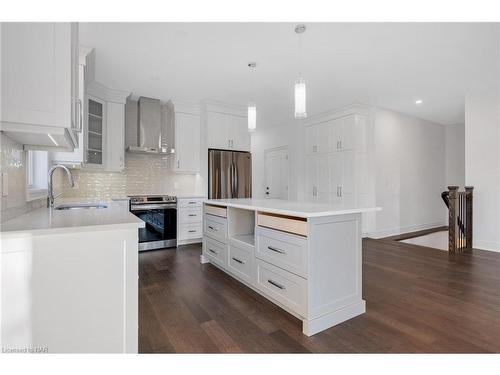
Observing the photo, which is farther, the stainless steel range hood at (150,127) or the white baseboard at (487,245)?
the stainless steel range hood at (150,127)

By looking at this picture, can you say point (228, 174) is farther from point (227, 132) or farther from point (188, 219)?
point (188, 219)

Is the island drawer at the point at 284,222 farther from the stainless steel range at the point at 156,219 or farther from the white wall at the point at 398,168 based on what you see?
the white wall at the point at 398,168

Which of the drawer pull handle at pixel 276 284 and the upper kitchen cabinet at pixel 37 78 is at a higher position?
the upper kitchen cabinet at pixel 37 78

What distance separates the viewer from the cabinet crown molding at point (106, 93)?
3.85 meters

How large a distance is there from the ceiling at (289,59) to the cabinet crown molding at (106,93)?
5.6 inches

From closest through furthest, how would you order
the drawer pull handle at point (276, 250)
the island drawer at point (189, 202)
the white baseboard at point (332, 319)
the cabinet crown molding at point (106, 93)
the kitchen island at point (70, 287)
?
the kitchen island at point (70, 287) < the white baseboard at point (332, 319) < the drawer pull handle at point (276, 250) < the cabinet crown molding at point (106, 93) < the island drawer at point (189, 202)

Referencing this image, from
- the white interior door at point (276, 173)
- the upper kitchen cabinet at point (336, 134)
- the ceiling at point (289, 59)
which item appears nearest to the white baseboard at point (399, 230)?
the upper kitchen cabinet at point (336, 134)

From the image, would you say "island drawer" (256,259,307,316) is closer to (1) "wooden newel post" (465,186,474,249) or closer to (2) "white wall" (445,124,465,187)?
(1) "wooden newel post" (465,186,474,249)

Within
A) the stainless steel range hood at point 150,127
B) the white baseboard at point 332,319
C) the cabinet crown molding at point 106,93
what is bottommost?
the white baseboard at point 332,319
